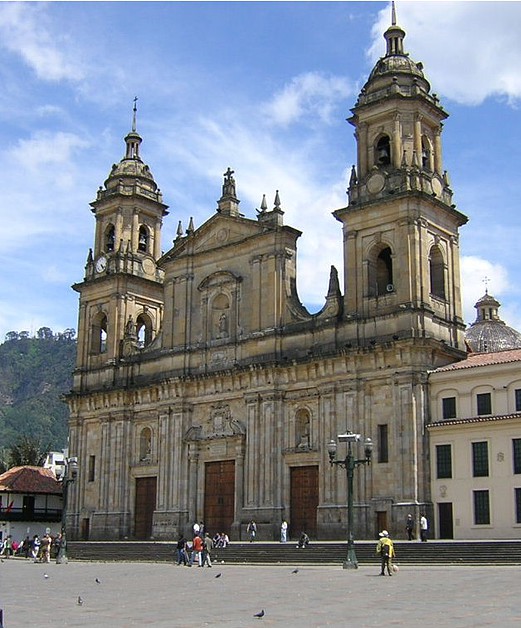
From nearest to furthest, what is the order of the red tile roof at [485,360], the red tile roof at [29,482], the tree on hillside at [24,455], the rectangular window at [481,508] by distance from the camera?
1. the rectangular window at [481,508]
2. the red tile roof at [485,360]
3. the red tile roof at [29,482]
4. the tree on hillside at [24,455]

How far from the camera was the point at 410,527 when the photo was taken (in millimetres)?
42594

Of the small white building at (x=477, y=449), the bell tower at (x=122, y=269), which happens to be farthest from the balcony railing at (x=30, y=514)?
the small white building at (x=477, y=449)

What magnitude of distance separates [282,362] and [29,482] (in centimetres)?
3050

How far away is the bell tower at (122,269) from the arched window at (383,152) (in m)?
20.3

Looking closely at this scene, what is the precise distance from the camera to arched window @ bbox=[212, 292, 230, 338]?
55.3 meters

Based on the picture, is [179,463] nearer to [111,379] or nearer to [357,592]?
[111,379]

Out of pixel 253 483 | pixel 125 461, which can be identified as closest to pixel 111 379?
pixel 125 461

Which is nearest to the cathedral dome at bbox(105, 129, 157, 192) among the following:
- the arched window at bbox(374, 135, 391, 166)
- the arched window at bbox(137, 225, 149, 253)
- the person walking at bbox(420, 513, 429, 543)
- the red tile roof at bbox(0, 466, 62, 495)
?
the arched window at bbox(137, 225, 149, 253)

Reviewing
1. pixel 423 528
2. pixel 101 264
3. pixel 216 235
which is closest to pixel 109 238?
pixel 101 264

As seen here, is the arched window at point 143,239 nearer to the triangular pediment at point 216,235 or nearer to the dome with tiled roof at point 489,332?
the triangular pediment at point 216,235

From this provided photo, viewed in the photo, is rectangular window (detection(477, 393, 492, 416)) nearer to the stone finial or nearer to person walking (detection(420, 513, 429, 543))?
person walking (detection(420, 513, 429, 543))

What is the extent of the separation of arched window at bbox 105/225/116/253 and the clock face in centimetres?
76

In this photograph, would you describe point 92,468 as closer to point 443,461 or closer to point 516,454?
point 443,461

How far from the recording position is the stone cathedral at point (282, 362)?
1815 inches
